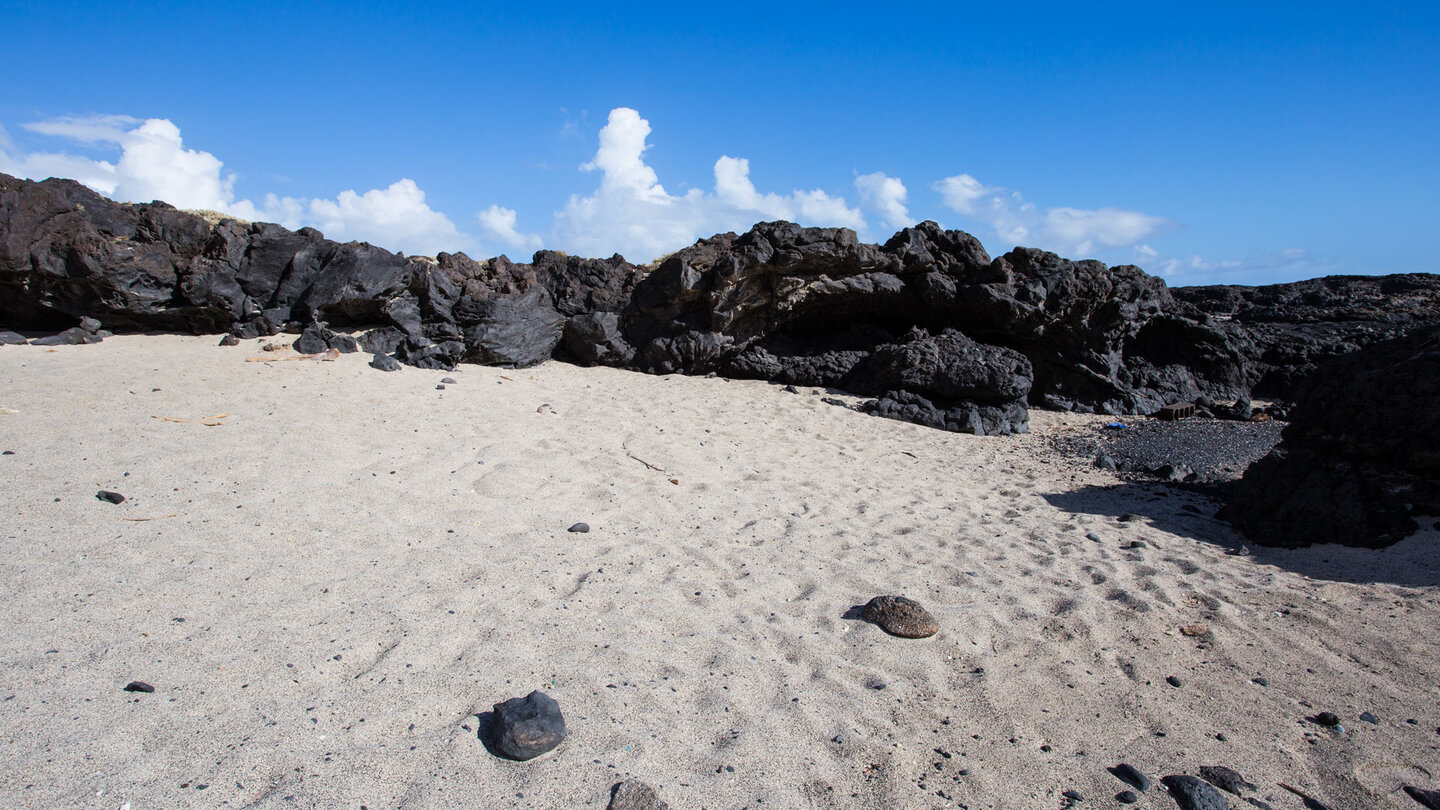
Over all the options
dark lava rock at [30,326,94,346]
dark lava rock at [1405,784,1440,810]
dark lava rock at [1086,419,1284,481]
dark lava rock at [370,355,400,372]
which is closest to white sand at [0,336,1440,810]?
dark lava rock at [1405,784,1440,810]

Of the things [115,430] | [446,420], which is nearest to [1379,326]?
[446,420]

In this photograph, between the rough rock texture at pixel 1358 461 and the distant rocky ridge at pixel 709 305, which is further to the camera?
the distant rocky ridge at pixel 709 305

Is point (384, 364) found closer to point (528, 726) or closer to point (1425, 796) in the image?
point (528, 726)

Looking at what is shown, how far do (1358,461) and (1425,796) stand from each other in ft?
13.2

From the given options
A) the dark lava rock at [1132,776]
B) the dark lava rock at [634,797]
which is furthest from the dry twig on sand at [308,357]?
the dark lava rock at [1132,776]

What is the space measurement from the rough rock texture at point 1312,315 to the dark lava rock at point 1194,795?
9.41 m

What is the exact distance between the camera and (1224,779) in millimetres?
2549

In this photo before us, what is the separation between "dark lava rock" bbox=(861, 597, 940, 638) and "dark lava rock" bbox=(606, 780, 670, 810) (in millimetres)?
1635

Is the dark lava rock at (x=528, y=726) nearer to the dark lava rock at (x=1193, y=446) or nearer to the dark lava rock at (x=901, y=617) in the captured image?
the dark lava rock at (x=901, y=617)

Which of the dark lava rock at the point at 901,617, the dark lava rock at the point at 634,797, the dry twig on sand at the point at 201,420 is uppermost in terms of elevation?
the dry twig on sand at the point at 201,420

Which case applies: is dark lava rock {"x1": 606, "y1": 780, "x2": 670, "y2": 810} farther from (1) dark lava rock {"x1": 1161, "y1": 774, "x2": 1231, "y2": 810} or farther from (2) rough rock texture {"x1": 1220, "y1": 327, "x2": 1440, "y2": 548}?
(2) rough rock texture {"x1": 1220, "y1": 327, "x2": 1440, "y2": 548}

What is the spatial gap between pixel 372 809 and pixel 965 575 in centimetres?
338

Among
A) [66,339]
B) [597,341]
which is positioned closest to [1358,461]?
[597,341]

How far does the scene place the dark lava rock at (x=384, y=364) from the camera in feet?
27.5
